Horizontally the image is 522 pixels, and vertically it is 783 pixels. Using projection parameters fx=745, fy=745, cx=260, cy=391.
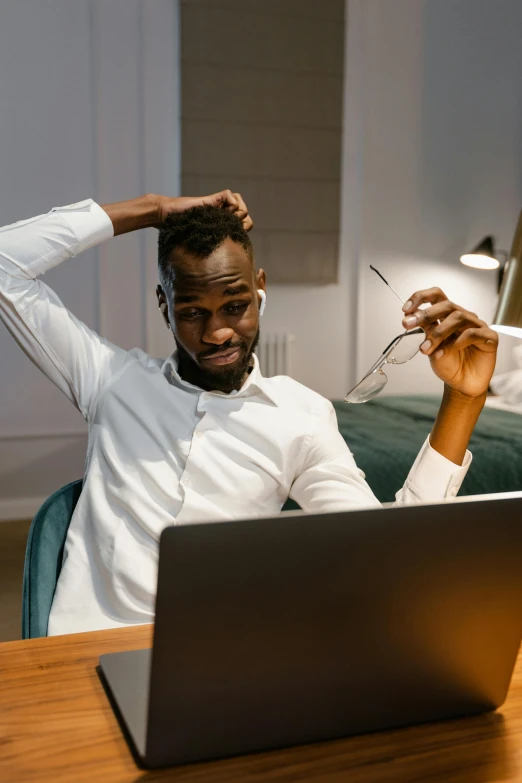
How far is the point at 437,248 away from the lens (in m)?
4.54

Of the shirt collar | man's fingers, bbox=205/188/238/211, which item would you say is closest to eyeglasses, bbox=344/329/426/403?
the shirt collar

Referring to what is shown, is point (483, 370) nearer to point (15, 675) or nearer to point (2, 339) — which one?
point (15, 675)

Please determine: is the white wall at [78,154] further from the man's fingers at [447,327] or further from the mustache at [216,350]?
the man's fingers at [447,327]

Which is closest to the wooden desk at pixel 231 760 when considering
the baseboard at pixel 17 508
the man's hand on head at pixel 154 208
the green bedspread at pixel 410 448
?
the man's hand on head at pixel 154 208

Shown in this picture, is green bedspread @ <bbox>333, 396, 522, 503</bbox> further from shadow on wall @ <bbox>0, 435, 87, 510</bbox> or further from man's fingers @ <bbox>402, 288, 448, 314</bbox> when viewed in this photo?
shadow on wall @ <bbox>0, 435, 87, 510</bbox>

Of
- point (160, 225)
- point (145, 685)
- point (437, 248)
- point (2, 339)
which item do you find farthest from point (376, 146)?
point (145, 685)

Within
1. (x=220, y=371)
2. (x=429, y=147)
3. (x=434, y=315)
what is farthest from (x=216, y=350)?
(x=429, y=147)

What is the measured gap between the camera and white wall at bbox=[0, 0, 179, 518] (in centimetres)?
370

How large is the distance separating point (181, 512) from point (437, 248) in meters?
3.64

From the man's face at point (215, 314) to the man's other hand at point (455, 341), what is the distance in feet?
1.23

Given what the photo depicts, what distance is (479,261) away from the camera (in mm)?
4305

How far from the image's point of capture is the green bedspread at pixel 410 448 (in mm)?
2408

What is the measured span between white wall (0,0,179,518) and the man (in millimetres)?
2464

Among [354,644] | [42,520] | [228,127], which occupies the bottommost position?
[42,520]
